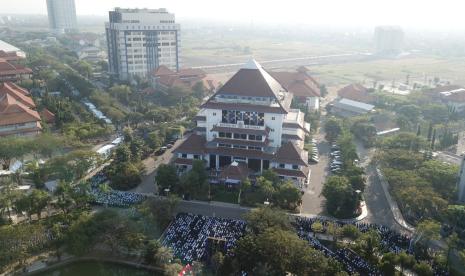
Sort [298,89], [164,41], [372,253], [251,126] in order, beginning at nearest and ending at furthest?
[372,253] → [251,126] → [298,89] → [164,41]

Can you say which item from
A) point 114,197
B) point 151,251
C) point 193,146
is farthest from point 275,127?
point 151,251

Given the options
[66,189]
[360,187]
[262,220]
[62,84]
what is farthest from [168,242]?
[62,84]

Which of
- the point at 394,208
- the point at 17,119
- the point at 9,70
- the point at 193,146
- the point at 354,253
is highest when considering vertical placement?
the point at 9,70

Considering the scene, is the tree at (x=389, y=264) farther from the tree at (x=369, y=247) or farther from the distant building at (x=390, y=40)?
the distant building at (x=390, y=40)

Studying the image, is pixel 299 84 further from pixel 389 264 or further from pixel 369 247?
pixel 389 264

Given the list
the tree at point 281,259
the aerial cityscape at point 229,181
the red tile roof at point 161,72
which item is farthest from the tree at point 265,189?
the red tile roof at point 161,72

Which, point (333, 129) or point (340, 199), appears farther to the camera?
point (333, 129)

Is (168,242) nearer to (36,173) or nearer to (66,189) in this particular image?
(66,189)

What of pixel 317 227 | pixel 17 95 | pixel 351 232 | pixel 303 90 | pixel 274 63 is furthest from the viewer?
pixel 274 63
